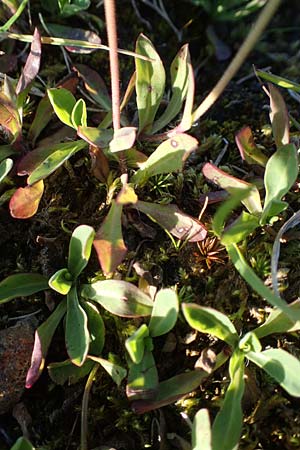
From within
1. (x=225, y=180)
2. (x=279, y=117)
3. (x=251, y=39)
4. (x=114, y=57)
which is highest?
(x=251, y=39)

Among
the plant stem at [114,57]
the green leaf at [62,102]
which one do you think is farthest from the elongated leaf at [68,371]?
the green leaf at [62,102]

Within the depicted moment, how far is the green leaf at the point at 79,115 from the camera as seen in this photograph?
1.74 m

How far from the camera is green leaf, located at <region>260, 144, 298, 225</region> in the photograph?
5.45 feet

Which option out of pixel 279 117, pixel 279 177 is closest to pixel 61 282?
pixel 279 177

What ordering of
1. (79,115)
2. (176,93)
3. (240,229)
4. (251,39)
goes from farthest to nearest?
(176,93), (79,115), (240,229), (251,39)

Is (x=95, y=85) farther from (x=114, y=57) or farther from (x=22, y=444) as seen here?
(x=22, y=444)

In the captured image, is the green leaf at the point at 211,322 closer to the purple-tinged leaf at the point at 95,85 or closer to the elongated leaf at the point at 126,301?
the elongated leaf at the point at 126,301

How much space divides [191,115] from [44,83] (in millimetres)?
549

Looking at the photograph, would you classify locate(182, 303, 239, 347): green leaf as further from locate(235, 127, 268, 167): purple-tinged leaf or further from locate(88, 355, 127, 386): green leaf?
locate(235, 127, 268, 167): purple-tinged leaf

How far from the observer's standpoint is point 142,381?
159cm

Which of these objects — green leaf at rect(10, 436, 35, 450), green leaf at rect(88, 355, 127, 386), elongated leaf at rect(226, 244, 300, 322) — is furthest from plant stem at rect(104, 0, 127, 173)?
green leaf at rect(10, 436, 35, 450)

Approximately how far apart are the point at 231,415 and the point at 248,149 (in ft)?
2.55

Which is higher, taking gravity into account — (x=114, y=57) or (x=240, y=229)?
(x=114, y=57)

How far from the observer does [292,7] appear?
2551 millimetres
